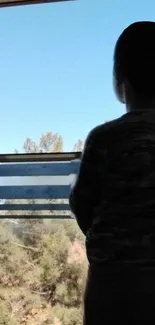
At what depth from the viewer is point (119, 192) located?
37.2 inches

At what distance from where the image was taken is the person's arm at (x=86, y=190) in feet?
3.23

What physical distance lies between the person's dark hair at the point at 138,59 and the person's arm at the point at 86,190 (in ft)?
0.57

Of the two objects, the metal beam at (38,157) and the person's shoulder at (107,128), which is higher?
the person's shoulder at (107,128)

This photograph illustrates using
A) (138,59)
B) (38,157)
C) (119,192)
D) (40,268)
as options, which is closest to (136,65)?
(138,59)

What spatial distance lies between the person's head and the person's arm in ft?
0.50

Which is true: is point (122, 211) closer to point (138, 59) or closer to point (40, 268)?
point (138, 59)

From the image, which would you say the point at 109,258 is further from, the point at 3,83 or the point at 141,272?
the point at 3,83

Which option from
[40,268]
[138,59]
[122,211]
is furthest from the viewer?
[40,268]

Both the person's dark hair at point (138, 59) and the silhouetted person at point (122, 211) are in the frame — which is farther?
the person's dark hair at point (138, 59)

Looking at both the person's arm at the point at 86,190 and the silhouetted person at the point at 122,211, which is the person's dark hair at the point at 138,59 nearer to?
the silhouetted person at the point at 122,211

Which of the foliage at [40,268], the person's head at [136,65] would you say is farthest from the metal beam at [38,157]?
the person's head at [136,65]

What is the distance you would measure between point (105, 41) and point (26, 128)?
55 cm

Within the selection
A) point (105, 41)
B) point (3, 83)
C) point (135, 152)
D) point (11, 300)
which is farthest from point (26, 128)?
point (135, 152)

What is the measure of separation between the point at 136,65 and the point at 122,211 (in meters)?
0.36
